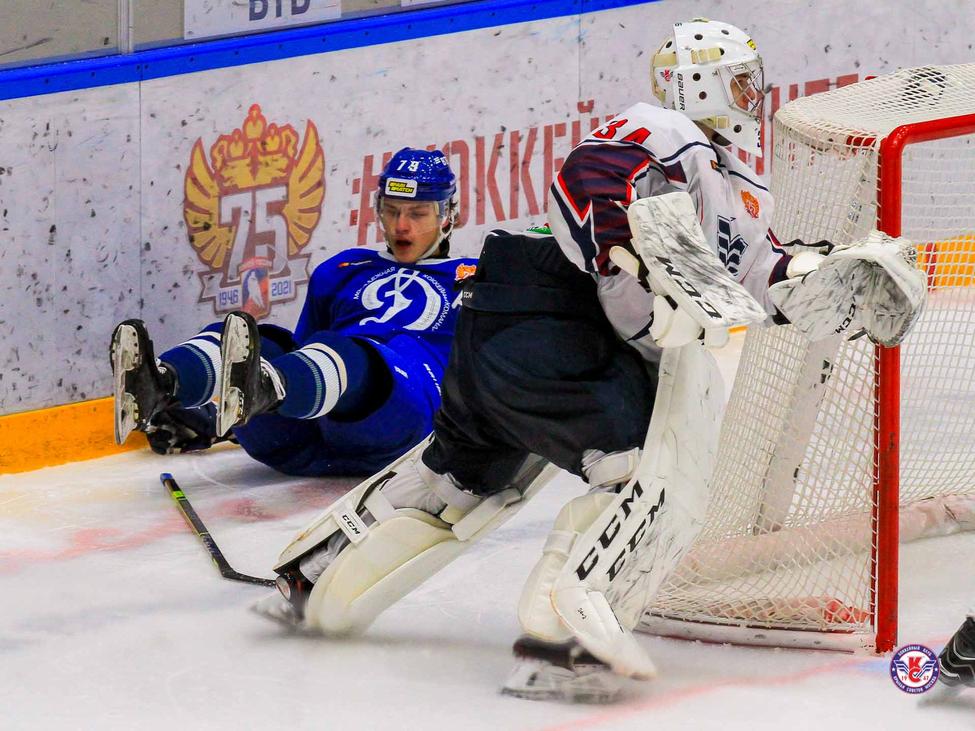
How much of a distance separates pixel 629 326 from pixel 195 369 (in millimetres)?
1513

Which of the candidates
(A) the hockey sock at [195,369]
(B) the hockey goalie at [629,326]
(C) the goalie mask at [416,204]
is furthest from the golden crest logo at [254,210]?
(B) the hockey goalie at [629,326]

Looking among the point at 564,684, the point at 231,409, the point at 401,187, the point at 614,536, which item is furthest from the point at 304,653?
the point at 401,187

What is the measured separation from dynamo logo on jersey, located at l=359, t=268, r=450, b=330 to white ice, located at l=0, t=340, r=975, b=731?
0.56m

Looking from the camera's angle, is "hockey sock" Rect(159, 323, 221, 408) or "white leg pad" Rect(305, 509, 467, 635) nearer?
"white leg pad" Rect(305, 509, 467, 635)

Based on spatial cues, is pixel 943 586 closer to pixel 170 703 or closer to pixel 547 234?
pixel 547 234

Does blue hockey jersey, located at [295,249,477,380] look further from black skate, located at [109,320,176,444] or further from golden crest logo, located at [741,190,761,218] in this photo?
golden crest logo, located at [741,190,761,218]

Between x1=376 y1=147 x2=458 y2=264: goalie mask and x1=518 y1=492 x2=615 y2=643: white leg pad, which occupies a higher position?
x1=376 y1=147 x2=458 y2=264: goalie mask

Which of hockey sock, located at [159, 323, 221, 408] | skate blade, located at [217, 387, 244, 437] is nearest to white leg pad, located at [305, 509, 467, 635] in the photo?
skate blade, located at [217, 387, 244, 437]

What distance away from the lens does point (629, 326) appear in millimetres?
2988

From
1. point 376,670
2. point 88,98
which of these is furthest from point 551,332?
point 88,98

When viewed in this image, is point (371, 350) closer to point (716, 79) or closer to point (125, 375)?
point (125, 375)

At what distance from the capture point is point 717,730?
2.86 m

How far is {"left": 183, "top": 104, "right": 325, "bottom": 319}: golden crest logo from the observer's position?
192 inches

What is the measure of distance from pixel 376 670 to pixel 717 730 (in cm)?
61
